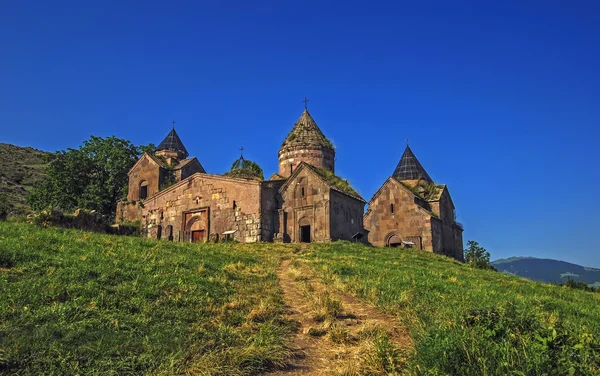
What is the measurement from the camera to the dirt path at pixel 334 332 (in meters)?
6.60

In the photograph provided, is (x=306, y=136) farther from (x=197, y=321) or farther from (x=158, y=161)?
(x=197, y=321)

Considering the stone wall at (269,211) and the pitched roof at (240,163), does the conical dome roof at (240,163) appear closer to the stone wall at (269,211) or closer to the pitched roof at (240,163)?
the pitched roof at (240,163)

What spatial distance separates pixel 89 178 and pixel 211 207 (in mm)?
16746

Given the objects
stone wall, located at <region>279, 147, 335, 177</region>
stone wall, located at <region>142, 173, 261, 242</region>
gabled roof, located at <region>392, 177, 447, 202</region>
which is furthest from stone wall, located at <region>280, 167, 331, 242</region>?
gabled roof, located at <region>392, 177, 447, 202</region>

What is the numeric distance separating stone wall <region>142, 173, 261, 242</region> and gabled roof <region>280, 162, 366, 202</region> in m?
2.74

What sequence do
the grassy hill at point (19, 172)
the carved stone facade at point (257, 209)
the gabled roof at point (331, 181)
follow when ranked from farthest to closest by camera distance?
the grassy hill at point (19, 172), the gabled roof at point (331, 181), the carved stone facade at point (257, 209)

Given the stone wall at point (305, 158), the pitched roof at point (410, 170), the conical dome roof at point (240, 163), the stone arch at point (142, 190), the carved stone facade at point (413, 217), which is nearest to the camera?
the carved stone facade at point (413, 217)

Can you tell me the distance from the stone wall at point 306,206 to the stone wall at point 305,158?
4.81 m

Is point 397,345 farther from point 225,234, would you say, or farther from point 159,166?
point 159,166

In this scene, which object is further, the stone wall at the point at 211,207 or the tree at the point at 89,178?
the tree at the point at 89,178

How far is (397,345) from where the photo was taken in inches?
284

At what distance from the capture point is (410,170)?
3741cm

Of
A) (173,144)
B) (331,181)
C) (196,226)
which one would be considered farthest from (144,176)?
(331,181)

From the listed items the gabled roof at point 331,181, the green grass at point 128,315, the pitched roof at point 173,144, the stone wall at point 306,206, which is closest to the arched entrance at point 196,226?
the stone wall at point 306,206
